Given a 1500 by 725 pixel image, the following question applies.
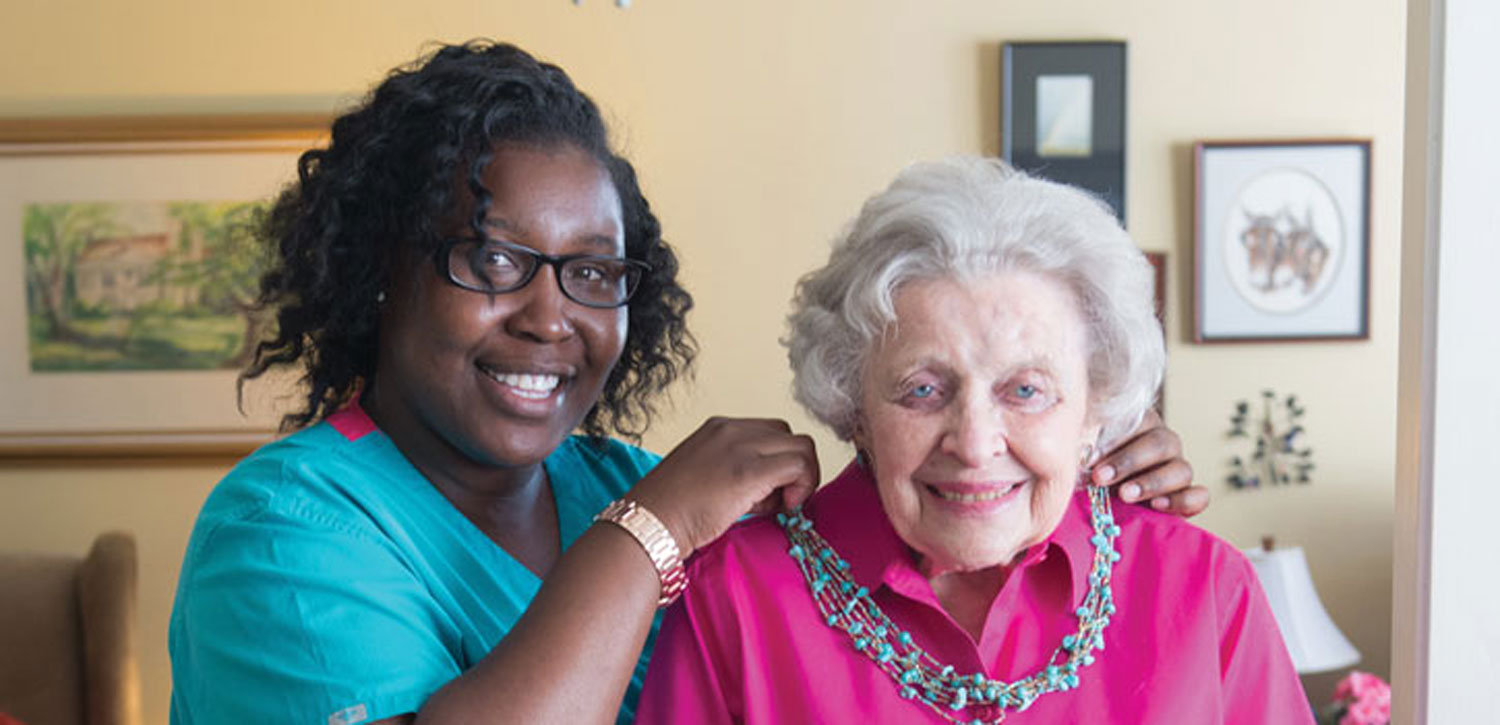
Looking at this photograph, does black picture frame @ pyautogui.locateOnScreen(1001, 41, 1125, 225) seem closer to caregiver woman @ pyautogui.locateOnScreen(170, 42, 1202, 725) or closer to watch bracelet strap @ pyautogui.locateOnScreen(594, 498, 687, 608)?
caregiver woman @ pyautogui.locateOnScreen(170, 42, 1202, 725)

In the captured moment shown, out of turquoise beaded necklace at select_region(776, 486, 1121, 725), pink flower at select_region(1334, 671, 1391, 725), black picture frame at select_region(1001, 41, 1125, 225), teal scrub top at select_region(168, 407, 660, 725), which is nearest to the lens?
teal scrub top at select_region(168, 407, 660, 725)

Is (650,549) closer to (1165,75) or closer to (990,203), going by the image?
(990,203)

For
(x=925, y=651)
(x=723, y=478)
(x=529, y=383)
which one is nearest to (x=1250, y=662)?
(x=925, y=651)

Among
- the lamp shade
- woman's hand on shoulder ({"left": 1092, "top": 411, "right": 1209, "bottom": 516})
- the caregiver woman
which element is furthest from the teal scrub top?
the lamp shade

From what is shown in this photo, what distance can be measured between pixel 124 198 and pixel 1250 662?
3.07 m

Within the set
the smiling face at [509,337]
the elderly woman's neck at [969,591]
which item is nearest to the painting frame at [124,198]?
the smiling face at [509,337]

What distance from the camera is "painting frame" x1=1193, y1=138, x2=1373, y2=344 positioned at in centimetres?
337

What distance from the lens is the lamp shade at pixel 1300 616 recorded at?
3139 millimetres

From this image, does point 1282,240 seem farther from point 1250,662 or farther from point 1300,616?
point 1250,662

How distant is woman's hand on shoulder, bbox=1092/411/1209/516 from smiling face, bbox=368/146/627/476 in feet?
1.92

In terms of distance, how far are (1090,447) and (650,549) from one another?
19.0 inches

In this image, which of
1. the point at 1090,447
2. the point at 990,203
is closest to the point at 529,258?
the point at 990,203

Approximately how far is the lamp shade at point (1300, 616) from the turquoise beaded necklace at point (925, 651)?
202cm

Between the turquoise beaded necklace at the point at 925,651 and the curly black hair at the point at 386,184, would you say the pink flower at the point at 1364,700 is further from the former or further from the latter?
the curly black hair at the point at 386,184
